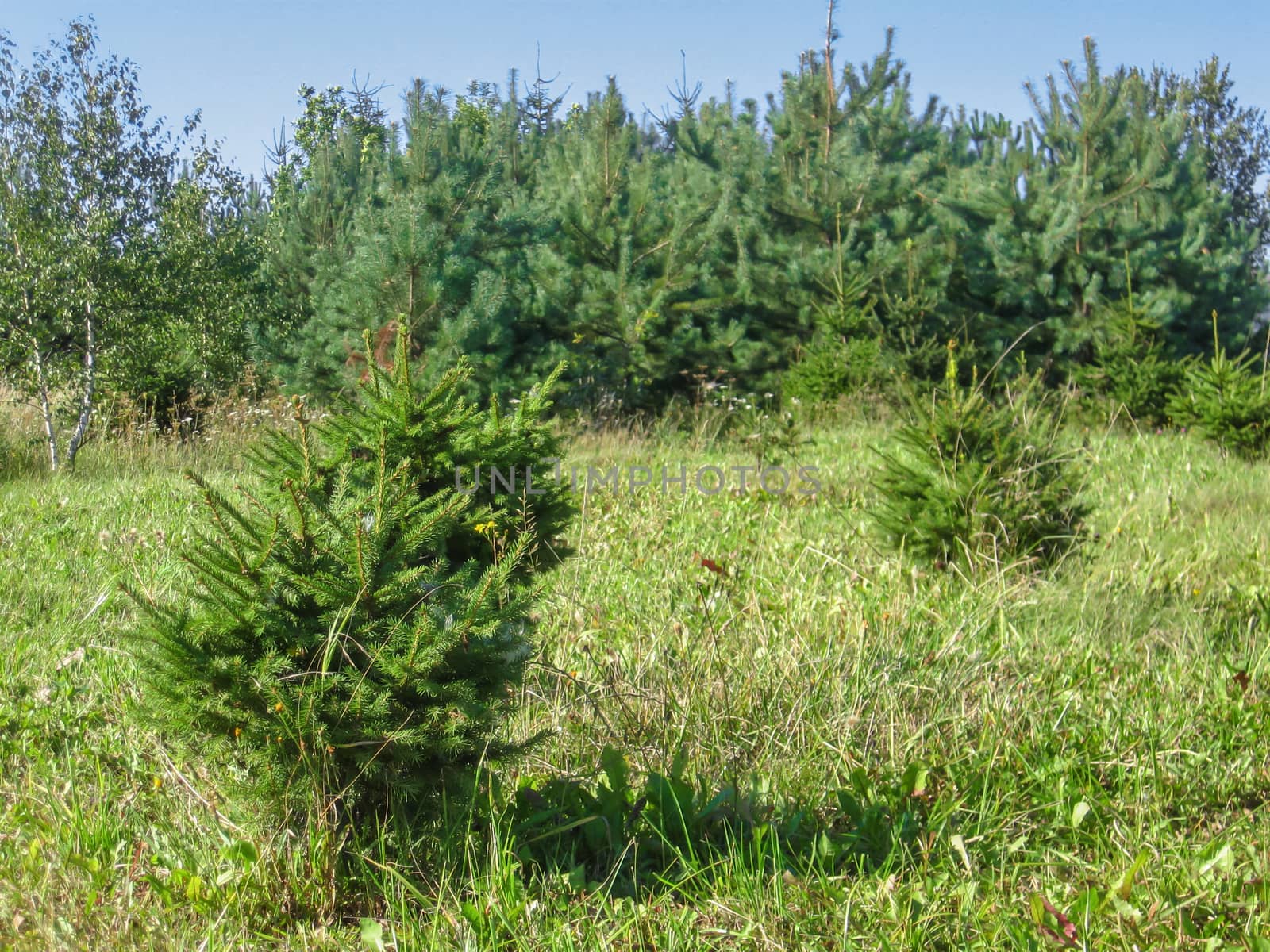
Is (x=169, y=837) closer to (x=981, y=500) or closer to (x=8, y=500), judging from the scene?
(x=981, y=500)

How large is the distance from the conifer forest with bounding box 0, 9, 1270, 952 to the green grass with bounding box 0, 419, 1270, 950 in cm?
2

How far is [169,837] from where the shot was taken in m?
2.28

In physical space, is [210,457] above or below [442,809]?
above

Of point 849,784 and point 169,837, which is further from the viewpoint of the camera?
point 849,784

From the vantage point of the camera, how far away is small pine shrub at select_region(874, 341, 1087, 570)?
4727mm

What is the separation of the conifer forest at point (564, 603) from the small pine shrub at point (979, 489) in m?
0.03

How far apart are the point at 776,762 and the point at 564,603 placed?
65.7 inches

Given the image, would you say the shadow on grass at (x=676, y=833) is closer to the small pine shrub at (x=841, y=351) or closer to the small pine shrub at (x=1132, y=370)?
the small pine shrub at (x=841, y=351)

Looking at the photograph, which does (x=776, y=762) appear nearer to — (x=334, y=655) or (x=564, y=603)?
(x=334, y=655)

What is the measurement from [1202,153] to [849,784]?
16.3 metres

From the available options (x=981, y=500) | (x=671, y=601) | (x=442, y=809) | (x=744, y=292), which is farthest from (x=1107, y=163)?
(x=442, y=809)

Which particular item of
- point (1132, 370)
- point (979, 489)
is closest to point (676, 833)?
point (979, 489)

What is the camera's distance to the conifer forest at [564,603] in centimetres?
211

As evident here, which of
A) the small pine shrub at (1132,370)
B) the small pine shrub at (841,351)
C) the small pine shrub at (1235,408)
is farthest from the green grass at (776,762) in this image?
the small pine shrub at (1132,370)
